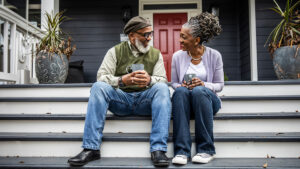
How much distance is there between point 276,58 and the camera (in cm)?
281

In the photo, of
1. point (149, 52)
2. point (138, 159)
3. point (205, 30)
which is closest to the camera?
point (138, 159)

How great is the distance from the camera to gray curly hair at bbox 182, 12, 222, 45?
1798mm

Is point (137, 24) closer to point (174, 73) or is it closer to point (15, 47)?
point (174, 73)

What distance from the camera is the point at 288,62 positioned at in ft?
8.80

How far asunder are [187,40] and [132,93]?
558 millimetres

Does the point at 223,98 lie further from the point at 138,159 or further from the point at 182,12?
the point at 182,12

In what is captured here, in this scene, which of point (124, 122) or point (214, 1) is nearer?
point (124, 122)

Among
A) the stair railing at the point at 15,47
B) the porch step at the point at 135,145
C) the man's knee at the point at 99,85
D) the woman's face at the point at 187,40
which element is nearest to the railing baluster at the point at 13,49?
the stair railing at the point at 15,47

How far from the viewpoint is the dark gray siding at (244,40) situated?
14.1 feet

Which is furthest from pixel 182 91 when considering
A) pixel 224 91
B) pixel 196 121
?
pixel 224 91

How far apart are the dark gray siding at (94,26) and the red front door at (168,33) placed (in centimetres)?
54

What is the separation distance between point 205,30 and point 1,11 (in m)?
2.34

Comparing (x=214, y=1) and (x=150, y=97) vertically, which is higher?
(x=214, y=1)

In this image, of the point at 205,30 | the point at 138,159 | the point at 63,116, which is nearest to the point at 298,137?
the point at 205,30
